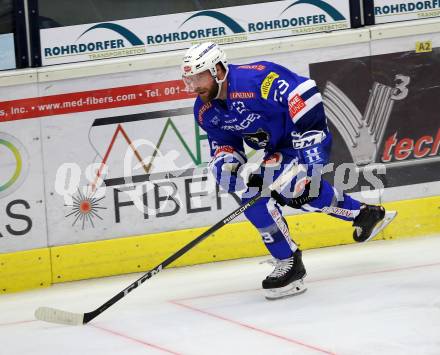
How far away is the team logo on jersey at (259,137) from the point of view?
14.9 ft

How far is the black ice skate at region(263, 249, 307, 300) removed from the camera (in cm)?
451

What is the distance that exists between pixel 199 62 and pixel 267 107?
382 millimetres

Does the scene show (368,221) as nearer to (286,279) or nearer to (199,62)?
(286,279)

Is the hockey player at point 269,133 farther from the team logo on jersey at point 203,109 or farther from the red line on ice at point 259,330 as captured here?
the red line on ice at point 259,330

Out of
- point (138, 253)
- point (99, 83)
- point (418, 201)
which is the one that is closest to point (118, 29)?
point (99, 83)

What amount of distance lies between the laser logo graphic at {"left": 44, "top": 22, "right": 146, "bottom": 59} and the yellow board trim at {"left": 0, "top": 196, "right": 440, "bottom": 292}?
1059 mm

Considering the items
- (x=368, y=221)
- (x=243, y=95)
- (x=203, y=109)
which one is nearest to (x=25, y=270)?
(x=203, y=109)

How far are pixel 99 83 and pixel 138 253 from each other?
38.9 inches

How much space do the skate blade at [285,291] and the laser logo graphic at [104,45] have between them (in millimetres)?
1740

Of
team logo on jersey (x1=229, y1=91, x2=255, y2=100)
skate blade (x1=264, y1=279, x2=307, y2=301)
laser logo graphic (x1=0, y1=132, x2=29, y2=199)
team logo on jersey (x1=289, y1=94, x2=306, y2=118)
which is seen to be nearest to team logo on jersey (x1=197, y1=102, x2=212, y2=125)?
team logo on jersey (x1=229, y1=91, x2=255, y2=100)

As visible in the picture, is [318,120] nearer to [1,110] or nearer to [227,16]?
[227,16]

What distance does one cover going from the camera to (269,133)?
14.9 feet

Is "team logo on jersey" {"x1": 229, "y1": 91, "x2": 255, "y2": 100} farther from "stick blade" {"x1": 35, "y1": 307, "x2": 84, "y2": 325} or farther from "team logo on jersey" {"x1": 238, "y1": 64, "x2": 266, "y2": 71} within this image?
"stick blade" {"x1": 35, "y1": 307, "x2": 84, "y2": 325}

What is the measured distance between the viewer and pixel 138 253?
553 cm
